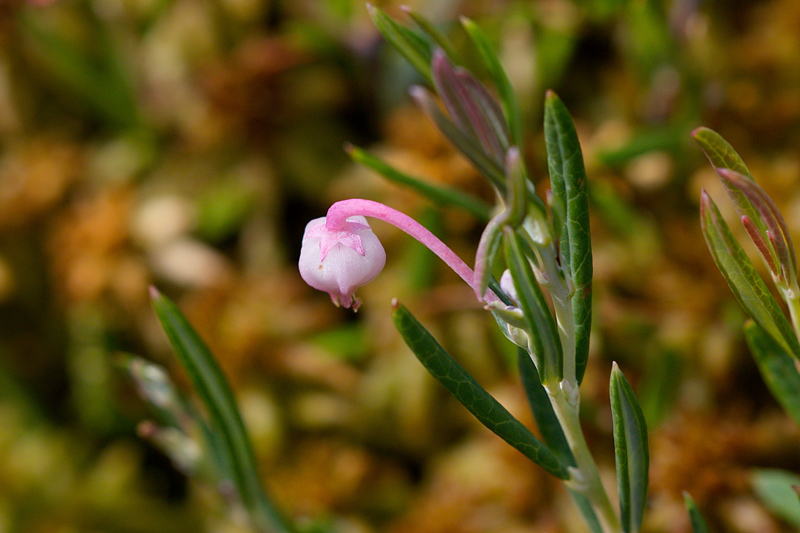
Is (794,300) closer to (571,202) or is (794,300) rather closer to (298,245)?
(571,202)

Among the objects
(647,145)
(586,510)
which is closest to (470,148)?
(586,510)

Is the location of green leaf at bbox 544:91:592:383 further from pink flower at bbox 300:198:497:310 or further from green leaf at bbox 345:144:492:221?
green leaf at bbox 345:144:492:221

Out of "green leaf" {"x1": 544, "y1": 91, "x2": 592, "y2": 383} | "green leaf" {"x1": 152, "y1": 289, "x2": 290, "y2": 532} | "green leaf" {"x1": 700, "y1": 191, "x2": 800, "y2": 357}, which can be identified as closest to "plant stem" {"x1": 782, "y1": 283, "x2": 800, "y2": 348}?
"green leaf" {"x1": 700, "y1": 191, "x2": 800, "y2": 357}

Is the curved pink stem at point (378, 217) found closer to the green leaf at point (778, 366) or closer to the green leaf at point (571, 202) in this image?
the green leaf at point (571, 202)

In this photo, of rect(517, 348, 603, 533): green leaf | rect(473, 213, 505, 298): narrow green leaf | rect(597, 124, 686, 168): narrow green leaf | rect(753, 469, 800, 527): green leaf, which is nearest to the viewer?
rect(473, 213, 505, 298): narrow green leaf

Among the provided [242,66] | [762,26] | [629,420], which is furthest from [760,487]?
[242,66]

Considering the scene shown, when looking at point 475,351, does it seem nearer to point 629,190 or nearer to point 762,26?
point 629,190
